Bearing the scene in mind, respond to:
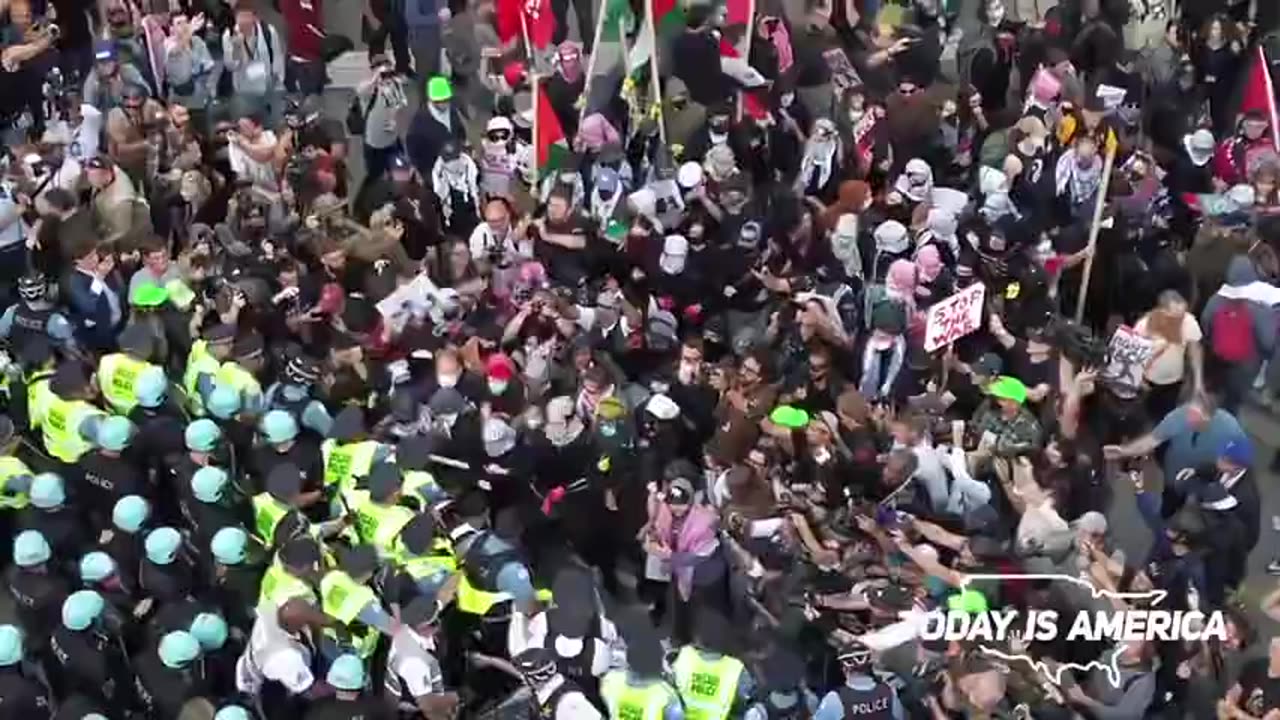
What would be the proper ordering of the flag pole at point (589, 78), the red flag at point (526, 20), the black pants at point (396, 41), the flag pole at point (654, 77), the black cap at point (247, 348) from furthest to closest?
the black pants at point (396, 41)
the red flag at point (526, 20)
the flag pole at point (589, 78)
the flag pole at point (654, 77)
the black cap at point (247, 348)

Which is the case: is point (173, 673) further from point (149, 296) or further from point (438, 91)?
point (438, 91)

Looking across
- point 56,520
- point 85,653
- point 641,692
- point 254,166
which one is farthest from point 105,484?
point 254,166

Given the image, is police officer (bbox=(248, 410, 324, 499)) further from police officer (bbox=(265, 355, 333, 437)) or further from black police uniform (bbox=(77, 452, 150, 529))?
black police uniform (bbox=(77, 452, 150, 529))

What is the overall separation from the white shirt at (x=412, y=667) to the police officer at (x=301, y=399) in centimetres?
163

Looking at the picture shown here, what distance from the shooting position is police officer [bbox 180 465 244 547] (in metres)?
8.77

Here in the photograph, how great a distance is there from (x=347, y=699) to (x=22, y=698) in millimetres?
1346

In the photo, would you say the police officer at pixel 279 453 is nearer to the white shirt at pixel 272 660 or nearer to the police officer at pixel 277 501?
the police officer at pixel 277 501

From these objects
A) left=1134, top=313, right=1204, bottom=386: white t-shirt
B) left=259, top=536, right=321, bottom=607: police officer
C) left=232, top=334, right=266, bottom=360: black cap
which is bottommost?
left=1134, top=313, right=1204, bottom=386: white t-shirt

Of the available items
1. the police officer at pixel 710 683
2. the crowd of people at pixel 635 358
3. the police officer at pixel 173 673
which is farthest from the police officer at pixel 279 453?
the police officer at pixel 710 683

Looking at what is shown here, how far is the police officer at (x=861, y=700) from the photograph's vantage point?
7980 millimetres

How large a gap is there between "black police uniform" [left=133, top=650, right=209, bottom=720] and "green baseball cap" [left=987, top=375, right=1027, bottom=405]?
4.02 m

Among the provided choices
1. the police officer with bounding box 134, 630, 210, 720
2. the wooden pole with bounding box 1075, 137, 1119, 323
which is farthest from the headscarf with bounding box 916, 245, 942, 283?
the police officer with bounding box 134, 630, 210, 720

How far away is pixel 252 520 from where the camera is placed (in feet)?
29.2

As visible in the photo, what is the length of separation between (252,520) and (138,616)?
0.69 m
